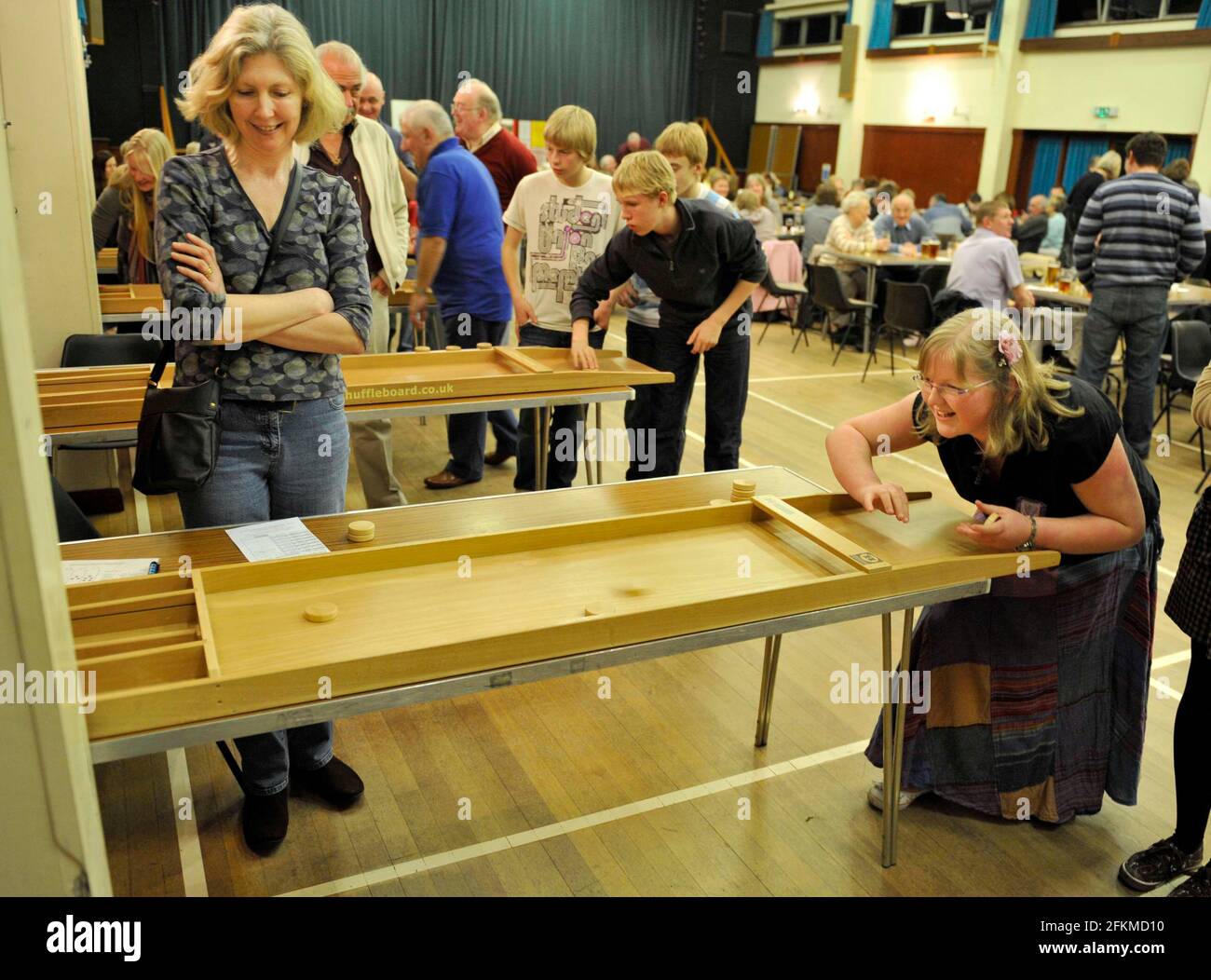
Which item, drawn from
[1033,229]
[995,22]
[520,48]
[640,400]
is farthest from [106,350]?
[520,48]

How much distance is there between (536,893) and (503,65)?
15.0m

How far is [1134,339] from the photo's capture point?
5.36 meters

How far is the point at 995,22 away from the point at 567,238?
37.6 ft

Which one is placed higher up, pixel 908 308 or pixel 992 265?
pixel 992 265

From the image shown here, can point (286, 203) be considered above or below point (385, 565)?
above

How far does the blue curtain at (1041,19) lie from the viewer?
40.1 ft

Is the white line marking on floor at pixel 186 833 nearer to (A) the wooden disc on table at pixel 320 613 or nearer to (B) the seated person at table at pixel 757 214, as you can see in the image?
(A) the wooden disc on table at pixel 320 613

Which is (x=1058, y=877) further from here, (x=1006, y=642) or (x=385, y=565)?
(x=385, y=565)

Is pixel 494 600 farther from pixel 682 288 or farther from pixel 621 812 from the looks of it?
pixel 682 288

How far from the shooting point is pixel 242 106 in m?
1.77

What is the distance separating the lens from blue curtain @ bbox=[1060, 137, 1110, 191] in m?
12.1

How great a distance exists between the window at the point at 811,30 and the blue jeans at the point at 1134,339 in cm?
1210

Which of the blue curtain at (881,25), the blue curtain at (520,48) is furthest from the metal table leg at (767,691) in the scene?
the blue curtain at (881,25)

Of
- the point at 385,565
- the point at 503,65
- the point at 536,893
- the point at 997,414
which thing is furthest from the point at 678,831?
the point at 503,65
